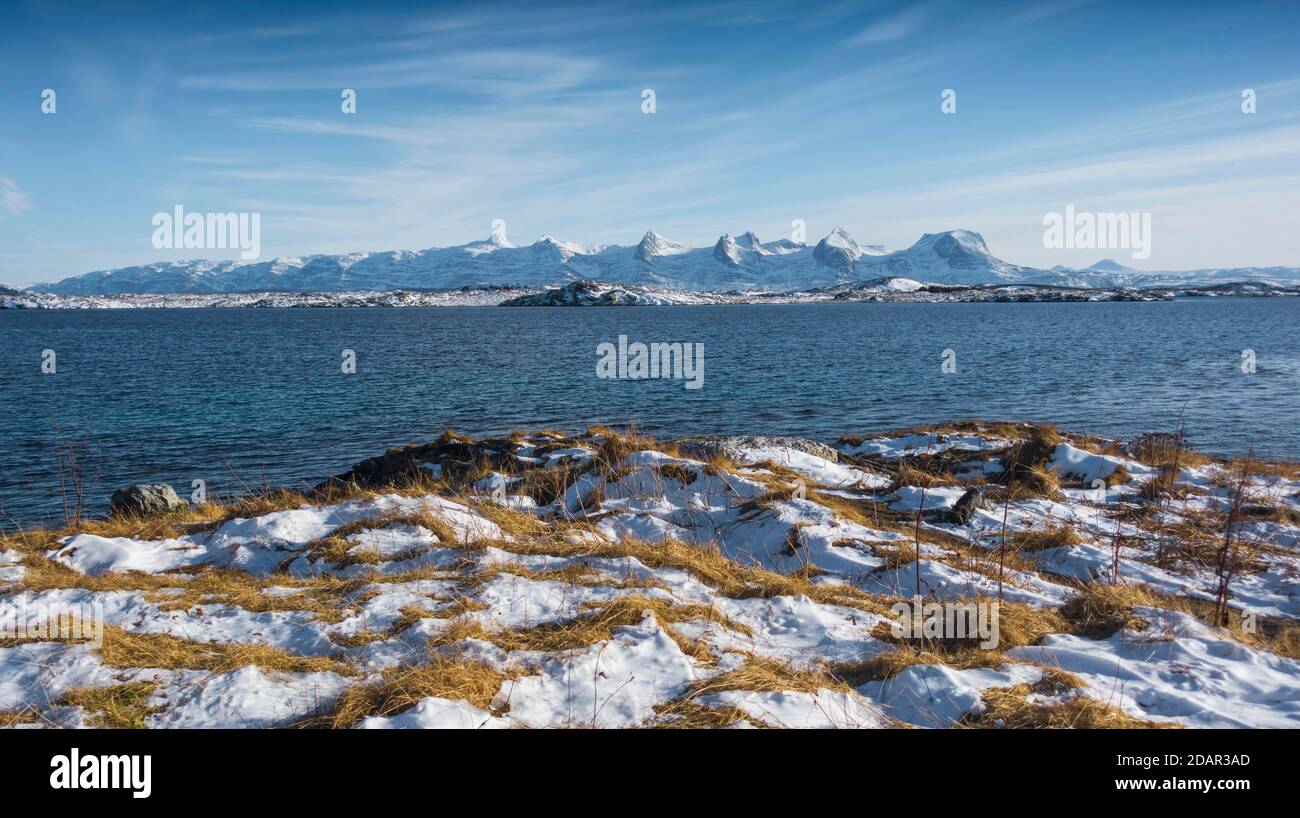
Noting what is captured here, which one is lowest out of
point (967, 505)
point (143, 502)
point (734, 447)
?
point (143, 502)

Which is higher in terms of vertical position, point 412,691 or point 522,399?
point 522,399

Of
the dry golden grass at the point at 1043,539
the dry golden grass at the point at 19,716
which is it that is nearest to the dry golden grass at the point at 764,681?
the dry golden grass at the point at 19,716

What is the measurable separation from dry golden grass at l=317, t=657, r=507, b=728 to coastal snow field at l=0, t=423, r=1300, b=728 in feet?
0.08

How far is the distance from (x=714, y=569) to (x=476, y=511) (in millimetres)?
4743

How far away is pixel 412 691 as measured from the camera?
5289 mm

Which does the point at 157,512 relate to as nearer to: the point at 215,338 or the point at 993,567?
the point at 993,567

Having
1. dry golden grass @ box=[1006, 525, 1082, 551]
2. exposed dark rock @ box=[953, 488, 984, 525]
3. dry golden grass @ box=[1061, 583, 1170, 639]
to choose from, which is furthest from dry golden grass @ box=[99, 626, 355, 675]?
exposed dark rock @ box=[953, 488, 984, 525]

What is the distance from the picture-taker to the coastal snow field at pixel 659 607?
543 centimetres

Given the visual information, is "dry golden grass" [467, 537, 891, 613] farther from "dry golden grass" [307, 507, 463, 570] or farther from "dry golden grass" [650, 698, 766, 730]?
"dry golden grass" [650, 698, 766, 730]

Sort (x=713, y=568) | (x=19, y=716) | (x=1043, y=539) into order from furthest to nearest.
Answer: (x=1043, y=539) < (x=713, y=568) < (x=19, y=716)

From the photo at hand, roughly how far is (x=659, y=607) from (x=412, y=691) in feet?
9.51

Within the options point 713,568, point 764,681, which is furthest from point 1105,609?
point 764,681

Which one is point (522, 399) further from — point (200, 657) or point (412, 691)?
point (412, 691)

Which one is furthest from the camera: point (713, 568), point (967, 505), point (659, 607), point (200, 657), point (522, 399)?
point (522, 399)
